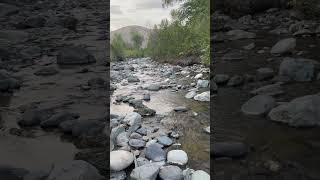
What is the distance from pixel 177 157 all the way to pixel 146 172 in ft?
1.44

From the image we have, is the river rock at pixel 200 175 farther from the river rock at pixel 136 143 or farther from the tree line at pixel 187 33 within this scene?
the tree line at pixel 187 33

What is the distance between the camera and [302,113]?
376 centimetres

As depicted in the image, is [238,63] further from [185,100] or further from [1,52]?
[1,52]

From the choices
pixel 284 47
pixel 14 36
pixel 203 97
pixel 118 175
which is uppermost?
pixel 14 36

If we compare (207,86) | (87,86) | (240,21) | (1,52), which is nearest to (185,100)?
(207,86)

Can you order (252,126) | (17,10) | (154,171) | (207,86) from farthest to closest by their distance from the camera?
(17,10)
(207,86)
(252,126)
(154,171)

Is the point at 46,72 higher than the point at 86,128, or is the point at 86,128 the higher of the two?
the point at 46,72

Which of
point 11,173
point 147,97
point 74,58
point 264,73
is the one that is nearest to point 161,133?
point 11,173

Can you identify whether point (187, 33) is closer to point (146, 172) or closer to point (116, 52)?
point (146, 172)

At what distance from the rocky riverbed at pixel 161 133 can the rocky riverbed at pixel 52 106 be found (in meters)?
0.20

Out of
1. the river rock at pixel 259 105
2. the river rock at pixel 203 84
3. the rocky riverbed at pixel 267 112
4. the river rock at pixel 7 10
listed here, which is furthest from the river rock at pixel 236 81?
the river rock at pixel 7 10

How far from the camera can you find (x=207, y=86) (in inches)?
255

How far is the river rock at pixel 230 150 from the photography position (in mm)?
3309

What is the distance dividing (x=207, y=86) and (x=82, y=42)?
171 inches
